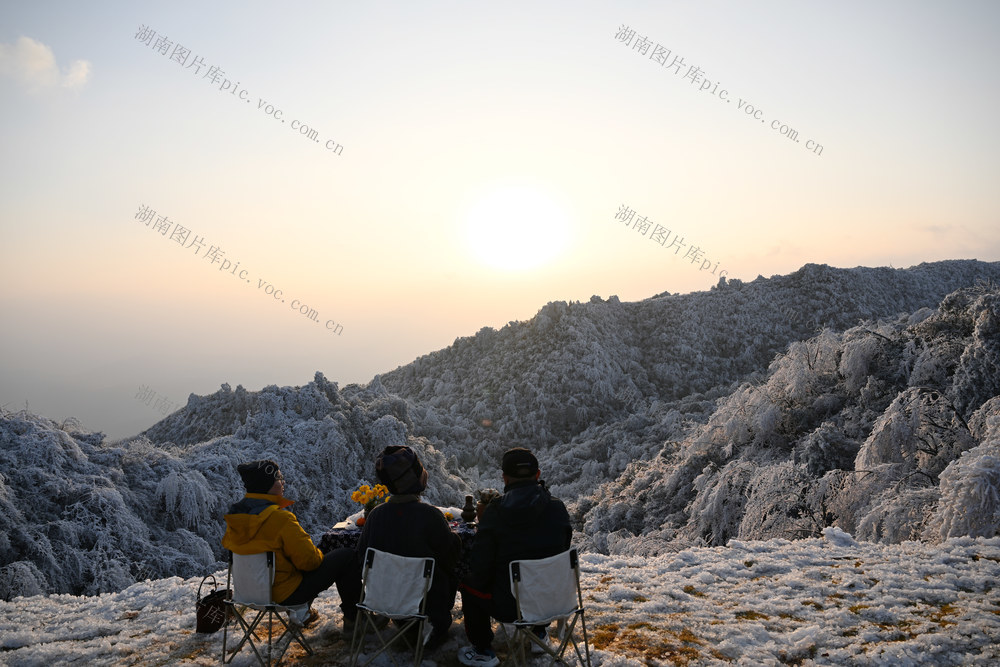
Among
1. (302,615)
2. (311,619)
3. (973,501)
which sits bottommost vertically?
(311,619)

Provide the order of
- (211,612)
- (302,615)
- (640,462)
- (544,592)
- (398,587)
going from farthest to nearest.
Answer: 1. (640,462)
2. (211,612)
3. (302,615)
4. (398,587)
5. (544,592)

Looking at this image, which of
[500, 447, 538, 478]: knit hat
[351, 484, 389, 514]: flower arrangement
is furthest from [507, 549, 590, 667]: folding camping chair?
[351, 484, 389, 514]: flower arrangement

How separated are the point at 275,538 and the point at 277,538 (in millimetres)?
19

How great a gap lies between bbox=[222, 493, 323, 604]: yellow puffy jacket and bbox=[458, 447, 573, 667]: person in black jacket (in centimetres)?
145

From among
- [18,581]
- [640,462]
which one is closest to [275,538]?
[18,581]

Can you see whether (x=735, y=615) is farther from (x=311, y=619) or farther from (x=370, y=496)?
(x=311, y=619)

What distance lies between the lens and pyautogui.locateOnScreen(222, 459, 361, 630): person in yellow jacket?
4.54 m

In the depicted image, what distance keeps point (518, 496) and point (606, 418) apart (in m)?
25.4

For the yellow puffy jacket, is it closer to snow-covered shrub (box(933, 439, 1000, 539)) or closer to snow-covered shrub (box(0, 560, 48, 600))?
snow-covered shrub (box(933, 439, 1000, 539))

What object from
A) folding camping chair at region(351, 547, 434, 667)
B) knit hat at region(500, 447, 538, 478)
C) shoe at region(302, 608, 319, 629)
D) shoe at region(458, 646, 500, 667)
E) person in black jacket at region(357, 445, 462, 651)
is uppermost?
knit hat at region(500, 447, 538, 478)

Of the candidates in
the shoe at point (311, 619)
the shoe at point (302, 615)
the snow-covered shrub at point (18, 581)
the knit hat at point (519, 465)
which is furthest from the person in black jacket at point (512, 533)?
the snow-covered shrub at point (18, 581)

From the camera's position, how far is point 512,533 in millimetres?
4434

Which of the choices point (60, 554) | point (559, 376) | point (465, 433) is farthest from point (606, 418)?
point (60, 554)

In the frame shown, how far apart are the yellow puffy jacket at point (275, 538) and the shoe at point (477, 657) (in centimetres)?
145
